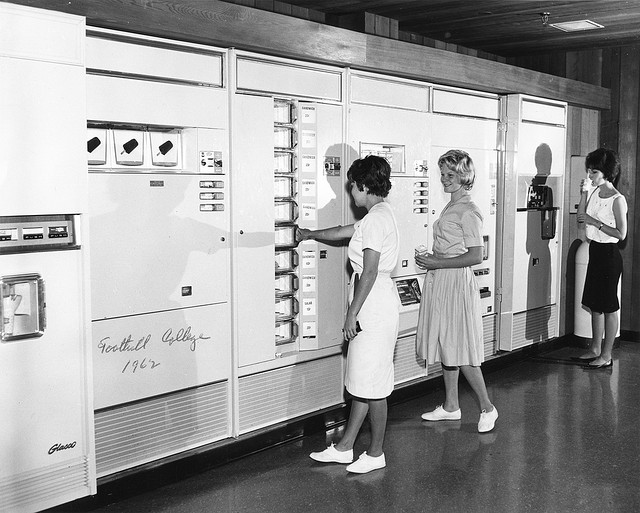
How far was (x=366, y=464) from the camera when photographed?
13.6 feet

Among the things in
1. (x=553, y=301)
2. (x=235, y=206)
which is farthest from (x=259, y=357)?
(x=553, y=301)

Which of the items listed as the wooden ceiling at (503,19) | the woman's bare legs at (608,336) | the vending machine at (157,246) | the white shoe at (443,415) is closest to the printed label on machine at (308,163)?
the vending machine at (157,246)

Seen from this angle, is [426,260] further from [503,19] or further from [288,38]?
[503,19]

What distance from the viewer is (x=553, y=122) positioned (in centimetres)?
714

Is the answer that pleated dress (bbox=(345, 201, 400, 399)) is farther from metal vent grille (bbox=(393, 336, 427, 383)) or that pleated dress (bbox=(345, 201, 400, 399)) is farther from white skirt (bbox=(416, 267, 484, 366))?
metal vent grille (bbox=(393, 336, 427, 383))

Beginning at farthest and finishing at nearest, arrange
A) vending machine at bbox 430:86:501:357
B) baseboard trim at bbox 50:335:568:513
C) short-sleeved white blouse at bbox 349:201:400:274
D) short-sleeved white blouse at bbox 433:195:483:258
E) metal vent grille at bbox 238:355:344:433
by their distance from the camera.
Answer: vending machine at bbox 430:86:501:357, short-sleeved white blouse at bbox 433:195:483:258, metal vent grille at bbox 238:355:344:433, short-sleeved white blouse at bbox 349:201:400:274, baseboard trim at bbox 50:335:568:513

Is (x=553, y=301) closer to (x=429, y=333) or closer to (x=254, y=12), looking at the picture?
(x=429, y=333)

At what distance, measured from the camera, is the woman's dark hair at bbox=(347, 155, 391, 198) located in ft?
13.3

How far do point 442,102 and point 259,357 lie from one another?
255 centimetres

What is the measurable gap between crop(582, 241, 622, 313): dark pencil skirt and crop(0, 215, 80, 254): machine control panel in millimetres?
4545

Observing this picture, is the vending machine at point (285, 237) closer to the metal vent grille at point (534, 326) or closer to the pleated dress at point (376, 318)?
the pleated dress at point (376, 318)

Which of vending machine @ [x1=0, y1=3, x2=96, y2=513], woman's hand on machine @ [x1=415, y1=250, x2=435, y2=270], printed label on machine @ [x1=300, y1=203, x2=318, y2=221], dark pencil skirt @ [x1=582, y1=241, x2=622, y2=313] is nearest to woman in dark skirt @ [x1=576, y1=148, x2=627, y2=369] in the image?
dark pencil skirt @ [x1=582, y1=241, x2=622, y2=313]

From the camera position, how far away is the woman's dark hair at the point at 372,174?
406cm

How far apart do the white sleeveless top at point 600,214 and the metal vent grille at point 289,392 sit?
8.89 ft
